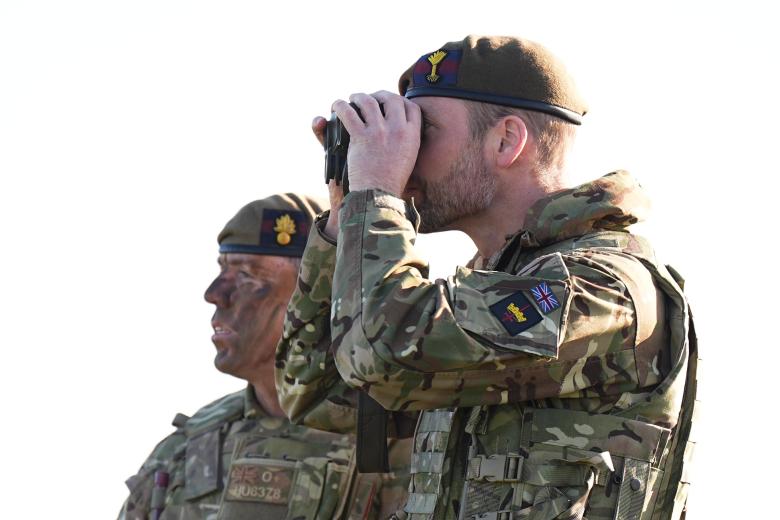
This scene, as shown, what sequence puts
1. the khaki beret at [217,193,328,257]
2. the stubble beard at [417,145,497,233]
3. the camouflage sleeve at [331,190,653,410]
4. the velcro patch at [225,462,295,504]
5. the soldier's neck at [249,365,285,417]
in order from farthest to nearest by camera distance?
the khaki beret at [217,193,328,257] → the soldier's neck at [249,365,285,417] → the velcro patch at [225,462,295,504] → the stubble beard at [417,145,497,233] → the camouflage sleeve at [331,190,653,410]

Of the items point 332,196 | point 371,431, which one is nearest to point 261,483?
point 371,431

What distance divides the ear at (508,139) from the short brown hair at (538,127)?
0.08ft

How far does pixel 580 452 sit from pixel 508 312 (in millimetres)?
544

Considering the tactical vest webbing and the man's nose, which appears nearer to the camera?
the tactical vest webbing

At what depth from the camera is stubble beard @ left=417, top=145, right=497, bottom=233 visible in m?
5.54

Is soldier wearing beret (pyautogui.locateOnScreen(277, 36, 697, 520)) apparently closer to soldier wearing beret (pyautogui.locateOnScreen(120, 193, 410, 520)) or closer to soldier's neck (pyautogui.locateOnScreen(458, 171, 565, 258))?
soldier's neck (pyautogui.locateOnScreen(458, 171, 565, 258))

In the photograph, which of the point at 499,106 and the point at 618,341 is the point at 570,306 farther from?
the point at 499,106

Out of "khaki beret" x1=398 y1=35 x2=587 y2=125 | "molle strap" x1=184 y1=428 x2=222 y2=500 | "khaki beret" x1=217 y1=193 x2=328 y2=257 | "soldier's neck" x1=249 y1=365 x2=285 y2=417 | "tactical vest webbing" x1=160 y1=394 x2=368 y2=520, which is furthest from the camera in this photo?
"khaki beret" x1=217 y1=193 x2=328 y2=257

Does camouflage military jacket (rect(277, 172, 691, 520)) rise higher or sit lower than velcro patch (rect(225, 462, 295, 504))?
higher

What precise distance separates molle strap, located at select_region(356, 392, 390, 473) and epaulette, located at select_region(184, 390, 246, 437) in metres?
2.63

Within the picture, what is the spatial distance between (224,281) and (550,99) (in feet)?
11.3

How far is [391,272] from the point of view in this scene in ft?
15.6

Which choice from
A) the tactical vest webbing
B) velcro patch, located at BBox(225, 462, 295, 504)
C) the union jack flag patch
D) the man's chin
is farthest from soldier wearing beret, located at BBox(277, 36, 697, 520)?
the man's chin

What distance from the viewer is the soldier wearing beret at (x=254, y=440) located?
7.70 meters
